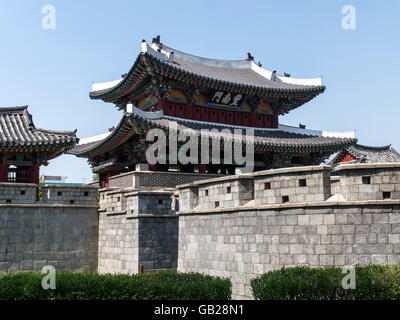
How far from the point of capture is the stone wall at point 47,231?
49.5 feet

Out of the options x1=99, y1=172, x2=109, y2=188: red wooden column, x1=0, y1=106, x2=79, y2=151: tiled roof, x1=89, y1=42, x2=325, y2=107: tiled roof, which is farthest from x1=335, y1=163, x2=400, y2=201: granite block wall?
x1=99, y1=172, x2=109, y2=188: red wooden column

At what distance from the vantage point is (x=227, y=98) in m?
22.3

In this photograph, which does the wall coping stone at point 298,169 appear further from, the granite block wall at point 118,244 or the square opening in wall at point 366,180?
the granite block wall at point 118,244

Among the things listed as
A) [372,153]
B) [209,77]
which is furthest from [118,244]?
[372,153]

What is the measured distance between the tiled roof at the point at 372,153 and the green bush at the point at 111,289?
23.0 metres

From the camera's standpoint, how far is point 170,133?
59.6ft

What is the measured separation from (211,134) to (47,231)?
25.1 feet

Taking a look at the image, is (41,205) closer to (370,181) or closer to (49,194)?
(49,194)

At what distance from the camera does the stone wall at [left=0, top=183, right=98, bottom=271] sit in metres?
15.1

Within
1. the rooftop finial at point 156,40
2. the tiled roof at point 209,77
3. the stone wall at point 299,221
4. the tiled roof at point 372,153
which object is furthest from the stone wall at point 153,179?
the tiled roof at point 372,153
